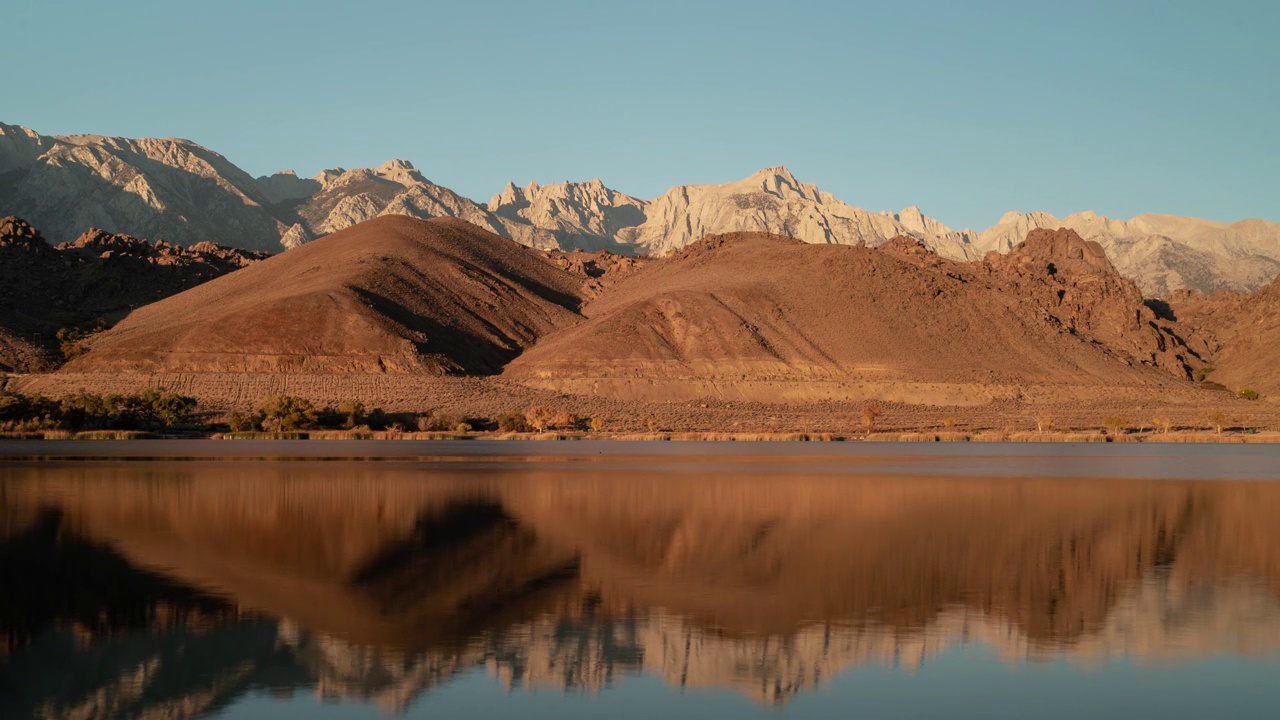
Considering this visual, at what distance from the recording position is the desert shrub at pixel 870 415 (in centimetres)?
8895

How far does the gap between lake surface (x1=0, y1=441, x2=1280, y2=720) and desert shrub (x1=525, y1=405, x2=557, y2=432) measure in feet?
171

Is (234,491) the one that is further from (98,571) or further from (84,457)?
(84,457)

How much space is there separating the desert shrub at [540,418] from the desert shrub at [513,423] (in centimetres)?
56

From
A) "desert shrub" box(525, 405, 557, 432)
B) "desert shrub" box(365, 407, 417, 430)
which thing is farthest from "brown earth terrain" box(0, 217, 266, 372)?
"desert shrub" box(525, 405, 557, 432)

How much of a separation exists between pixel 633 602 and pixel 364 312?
332 ft

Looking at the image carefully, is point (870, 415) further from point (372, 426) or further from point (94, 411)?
point (94, 411)

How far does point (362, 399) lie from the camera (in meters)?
97.8

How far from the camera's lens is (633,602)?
17984 millimetres

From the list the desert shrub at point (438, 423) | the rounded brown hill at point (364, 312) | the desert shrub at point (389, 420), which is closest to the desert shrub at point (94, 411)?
the desert shrub at point (389, 420)

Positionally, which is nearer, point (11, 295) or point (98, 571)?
point (98, 571)

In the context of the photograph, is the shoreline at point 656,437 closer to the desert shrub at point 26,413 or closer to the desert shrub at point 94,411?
the desert shrub at point 26,413

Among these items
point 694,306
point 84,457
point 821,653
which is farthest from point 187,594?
point 694,306

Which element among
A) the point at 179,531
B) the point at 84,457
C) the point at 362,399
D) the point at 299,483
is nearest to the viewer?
the point at 179,531

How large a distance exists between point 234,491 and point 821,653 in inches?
1024
